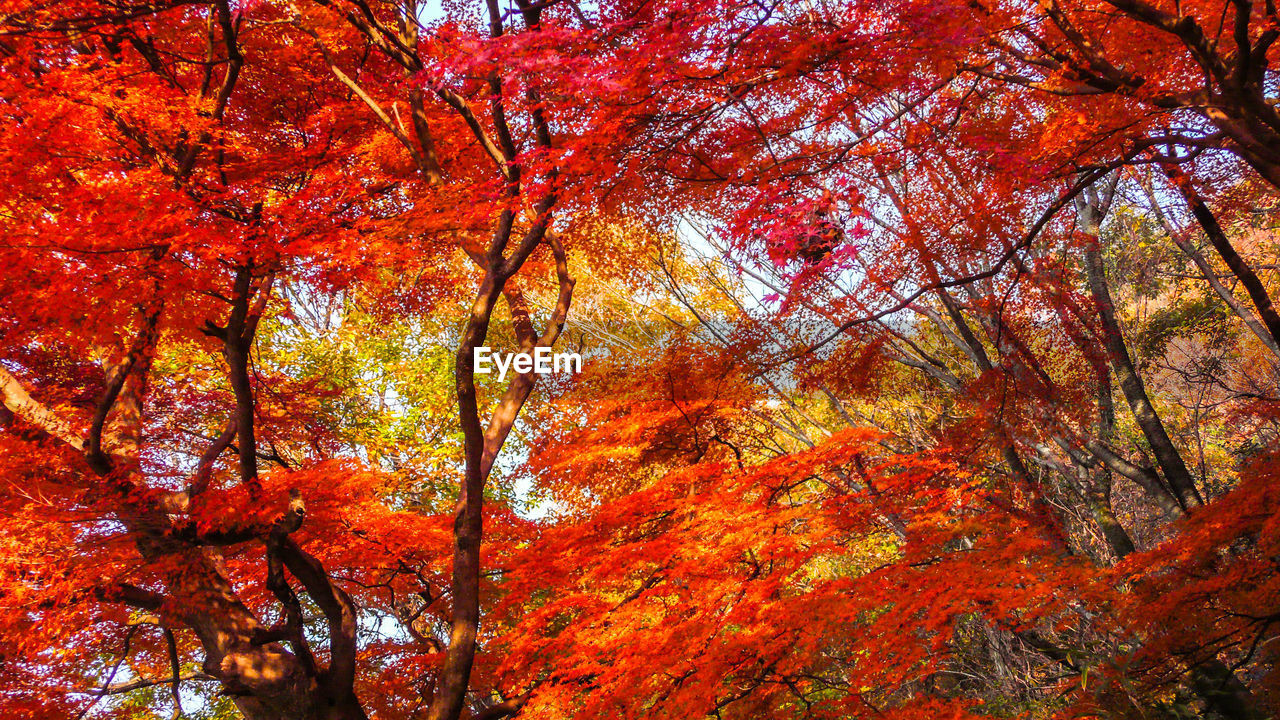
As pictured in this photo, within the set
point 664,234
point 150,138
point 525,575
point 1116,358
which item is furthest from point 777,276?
point 150,138

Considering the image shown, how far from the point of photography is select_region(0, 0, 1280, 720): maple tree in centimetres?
503

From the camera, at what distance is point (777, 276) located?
30.2ft

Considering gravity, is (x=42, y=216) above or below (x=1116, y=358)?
above

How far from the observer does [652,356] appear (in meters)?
10.1

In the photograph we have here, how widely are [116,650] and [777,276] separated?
27.2ft

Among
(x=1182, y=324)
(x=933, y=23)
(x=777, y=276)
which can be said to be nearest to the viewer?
(x=933, y=23)

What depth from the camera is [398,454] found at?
12016 mm

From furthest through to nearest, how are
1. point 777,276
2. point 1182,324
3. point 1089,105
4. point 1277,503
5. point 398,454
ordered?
point 1182,324
point 398,454
point 777,276
point 1089,105
point 1277,503

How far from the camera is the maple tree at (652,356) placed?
5.03m

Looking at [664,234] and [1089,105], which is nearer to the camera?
[1089,105]

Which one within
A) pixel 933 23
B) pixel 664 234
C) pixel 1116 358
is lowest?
pixel 1116 358

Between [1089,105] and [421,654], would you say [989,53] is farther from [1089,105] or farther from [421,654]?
[421,654]

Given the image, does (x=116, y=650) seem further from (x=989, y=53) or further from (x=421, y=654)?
(x=989, y=53)

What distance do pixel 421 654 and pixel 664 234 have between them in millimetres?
6251
